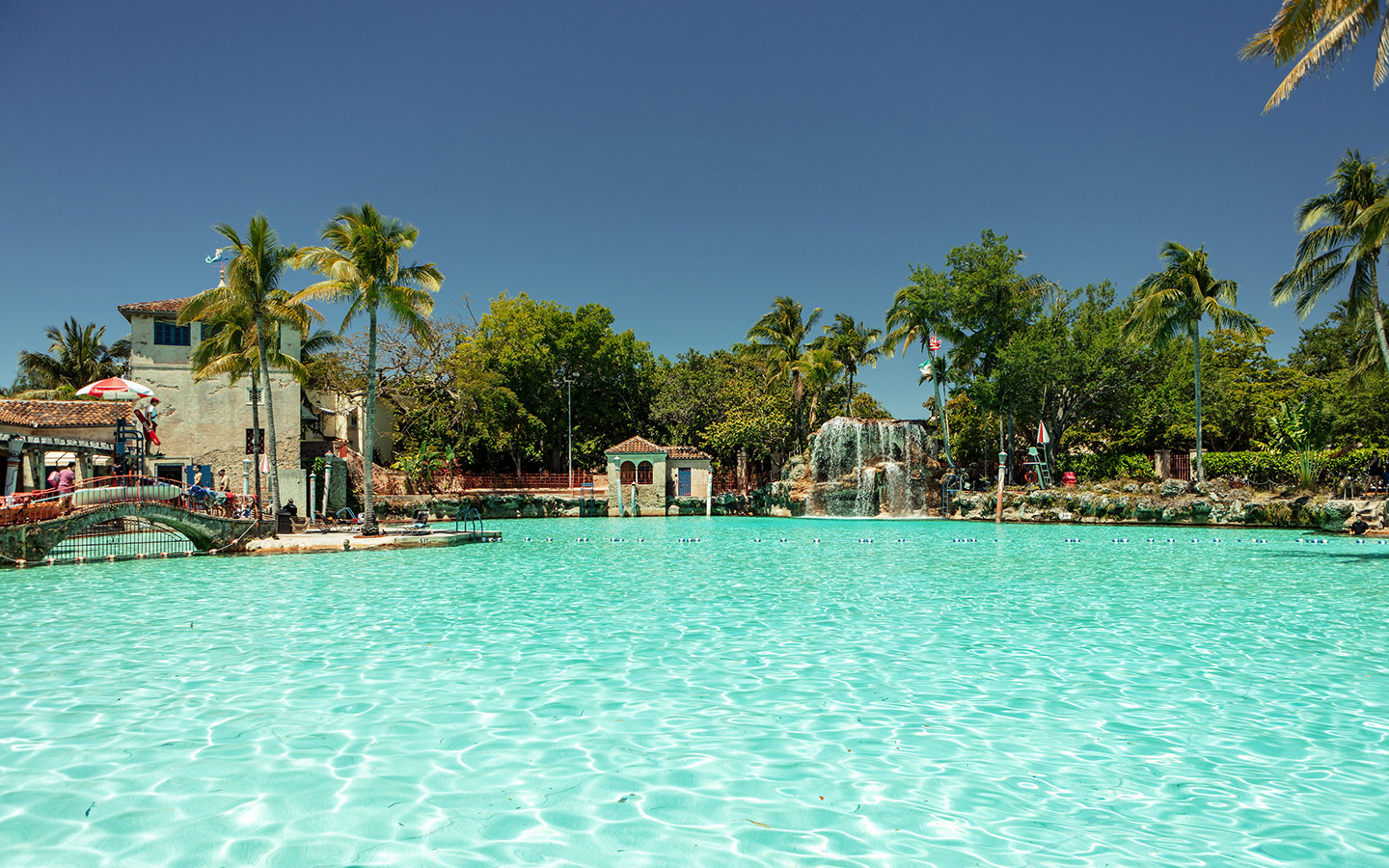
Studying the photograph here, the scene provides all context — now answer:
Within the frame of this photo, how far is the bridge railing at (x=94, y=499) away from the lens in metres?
15.6

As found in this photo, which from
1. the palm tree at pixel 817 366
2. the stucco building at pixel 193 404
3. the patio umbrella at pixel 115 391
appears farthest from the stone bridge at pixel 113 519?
the palm tree at pixel 817 366

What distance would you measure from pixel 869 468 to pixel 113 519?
2906 cm

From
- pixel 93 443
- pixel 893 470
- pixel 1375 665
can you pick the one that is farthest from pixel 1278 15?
pixel 93 443

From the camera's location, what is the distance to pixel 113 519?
52.6 ft

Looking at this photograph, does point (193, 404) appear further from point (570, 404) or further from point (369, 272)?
point (570, 404)

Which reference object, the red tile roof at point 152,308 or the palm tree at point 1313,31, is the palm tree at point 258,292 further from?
the palm tree at point 1313,31

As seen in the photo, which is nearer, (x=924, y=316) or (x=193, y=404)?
(x=193, y=404)

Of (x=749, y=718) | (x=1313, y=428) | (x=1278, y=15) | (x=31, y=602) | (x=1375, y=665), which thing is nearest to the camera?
(x=749, y=718)

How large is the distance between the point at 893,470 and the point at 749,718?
1239 inches

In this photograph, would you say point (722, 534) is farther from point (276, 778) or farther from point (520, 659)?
point (276, 778)

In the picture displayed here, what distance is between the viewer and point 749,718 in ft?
18.5

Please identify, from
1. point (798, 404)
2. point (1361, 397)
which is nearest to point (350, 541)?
point (798, 404)

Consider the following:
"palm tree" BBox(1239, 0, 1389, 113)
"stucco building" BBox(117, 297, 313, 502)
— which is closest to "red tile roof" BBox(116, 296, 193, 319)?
"stucco building" BBox(117, 297, 313, 502)

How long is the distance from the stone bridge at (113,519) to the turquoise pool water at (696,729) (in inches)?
212
